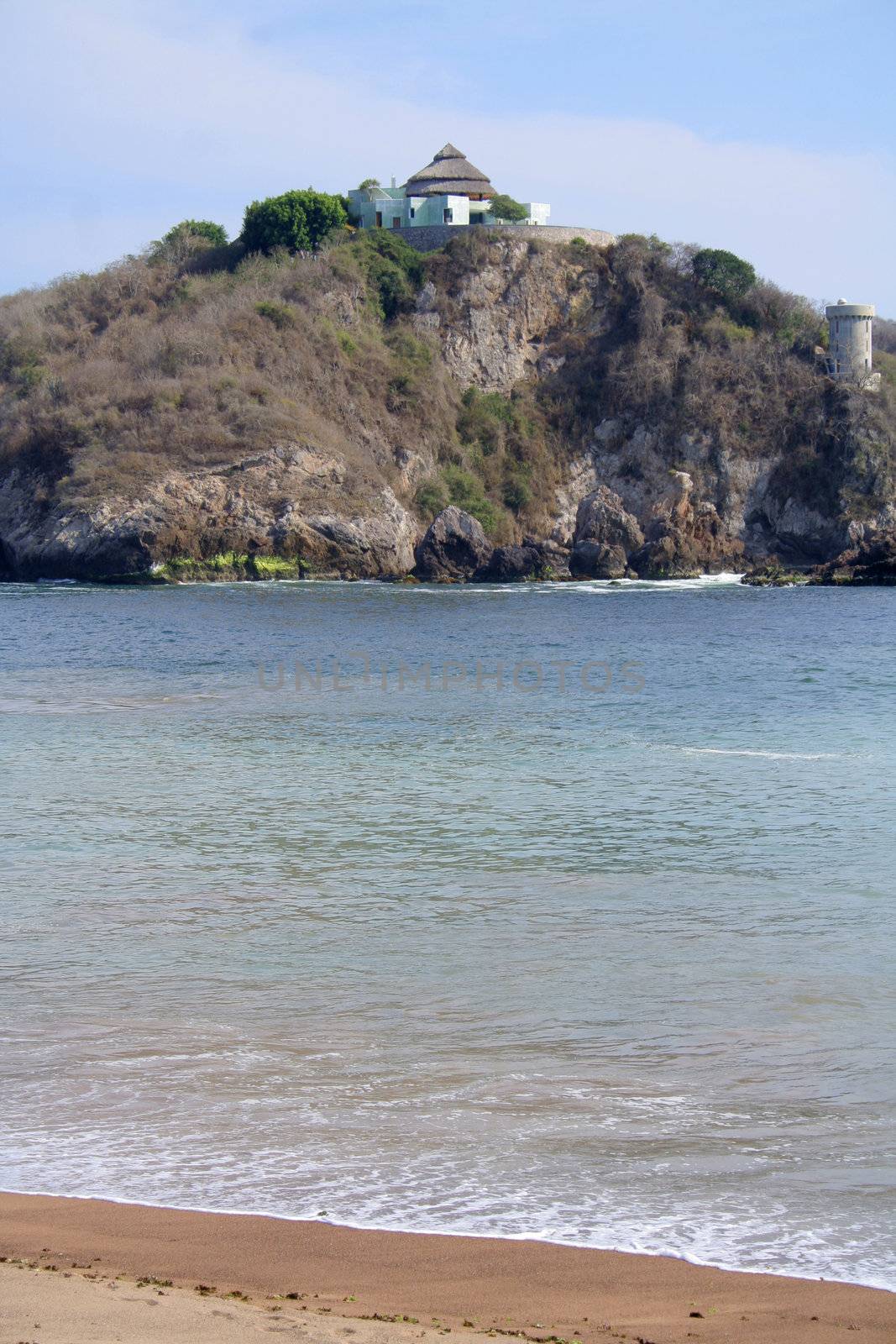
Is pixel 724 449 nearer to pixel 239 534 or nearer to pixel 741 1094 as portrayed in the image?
pixel 239 534

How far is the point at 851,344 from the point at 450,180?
23305mm

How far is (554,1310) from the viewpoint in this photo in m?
4.02

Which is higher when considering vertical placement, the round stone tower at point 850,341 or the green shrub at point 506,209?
the green shrub at point 506,209

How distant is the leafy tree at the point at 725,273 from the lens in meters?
69.3

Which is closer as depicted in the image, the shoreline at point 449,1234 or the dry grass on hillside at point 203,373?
the shoreline at point 449,1234

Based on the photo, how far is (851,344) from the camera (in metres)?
67.8

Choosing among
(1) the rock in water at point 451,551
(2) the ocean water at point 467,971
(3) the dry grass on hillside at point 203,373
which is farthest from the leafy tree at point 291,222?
(2) the ocean water at point 467,971

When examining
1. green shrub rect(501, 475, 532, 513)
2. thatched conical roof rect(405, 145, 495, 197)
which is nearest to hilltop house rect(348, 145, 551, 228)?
thatched conical roof rect(405, 145, 495, 197)

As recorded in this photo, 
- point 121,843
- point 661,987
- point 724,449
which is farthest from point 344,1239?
point 724,449

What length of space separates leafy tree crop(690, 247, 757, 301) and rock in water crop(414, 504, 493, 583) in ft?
83.8

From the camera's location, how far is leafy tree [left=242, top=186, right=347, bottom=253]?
221 ft

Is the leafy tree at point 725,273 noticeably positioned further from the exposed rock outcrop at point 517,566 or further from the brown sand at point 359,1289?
the brown sand at point 359,1289

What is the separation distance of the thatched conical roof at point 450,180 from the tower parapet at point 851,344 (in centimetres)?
1999

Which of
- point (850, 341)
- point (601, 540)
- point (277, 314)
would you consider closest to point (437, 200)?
point (277, 314)
